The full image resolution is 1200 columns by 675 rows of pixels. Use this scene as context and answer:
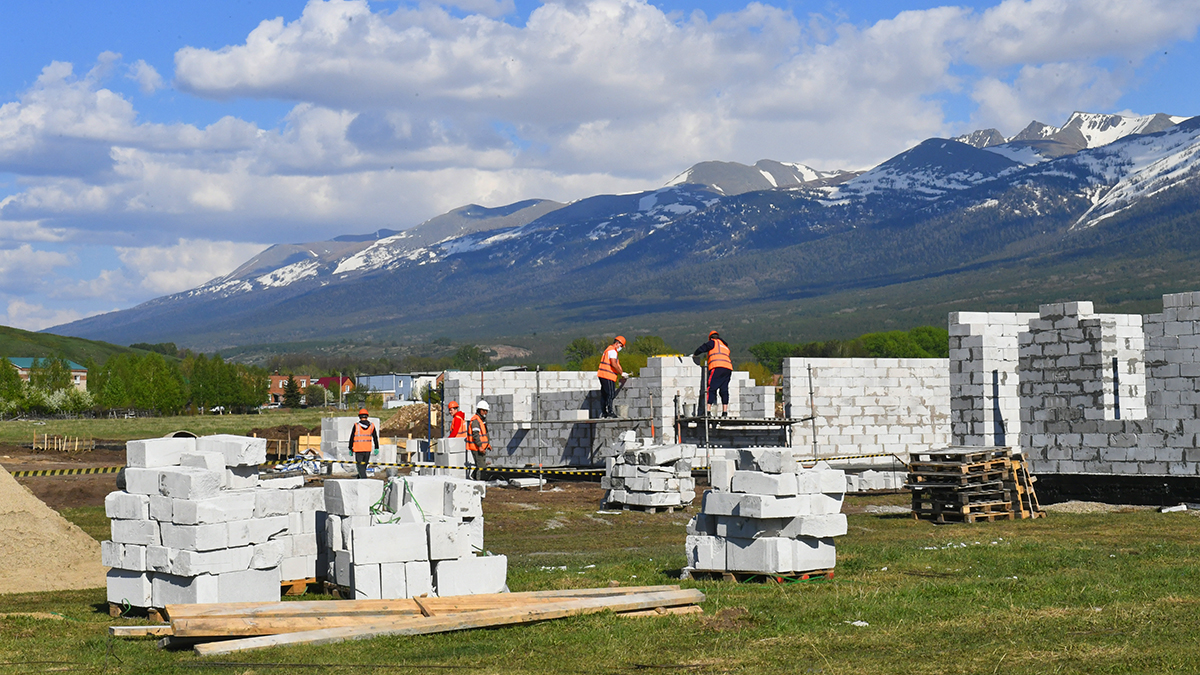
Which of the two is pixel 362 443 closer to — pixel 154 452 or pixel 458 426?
pixel 458 426

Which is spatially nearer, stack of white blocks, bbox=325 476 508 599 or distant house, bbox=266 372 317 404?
stack of white blocks, bbox=325 476 508 599

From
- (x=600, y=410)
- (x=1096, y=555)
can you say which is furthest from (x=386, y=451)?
(x=1096, y=555)

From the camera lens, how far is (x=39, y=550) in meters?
15.7

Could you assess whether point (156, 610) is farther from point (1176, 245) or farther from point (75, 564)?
point (1176, 245)

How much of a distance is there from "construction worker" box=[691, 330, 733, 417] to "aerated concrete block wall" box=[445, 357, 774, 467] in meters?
1.19

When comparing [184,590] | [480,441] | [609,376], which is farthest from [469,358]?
[184,590]

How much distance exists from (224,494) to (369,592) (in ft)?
5.10

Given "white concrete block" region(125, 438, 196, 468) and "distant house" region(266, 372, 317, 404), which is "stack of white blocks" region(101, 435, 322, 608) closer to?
"white concrete block" region(125, 438, 196, 468)

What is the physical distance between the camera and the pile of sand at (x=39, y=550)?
1481cm

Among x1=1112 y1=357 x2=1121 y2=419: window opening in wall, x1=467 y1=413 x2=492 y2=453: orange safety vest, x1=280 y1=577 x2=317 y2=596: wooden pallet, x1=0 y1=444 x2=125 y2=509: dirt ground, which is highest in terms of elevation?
x1=1112 y1=357 x2=1121 y2=419: window opening in wall

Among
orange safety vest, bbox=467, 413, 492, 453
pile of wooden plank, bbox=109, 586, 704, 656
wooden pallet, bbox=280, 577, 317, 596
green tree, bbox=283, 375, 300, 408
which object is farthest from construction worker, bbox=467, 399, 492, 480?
green tree, bbox=283, 375, 300, 408

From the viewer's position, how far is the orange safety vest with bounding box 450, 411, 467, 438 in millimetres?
27469

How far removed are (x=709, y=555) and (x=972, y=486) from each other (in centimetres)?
737

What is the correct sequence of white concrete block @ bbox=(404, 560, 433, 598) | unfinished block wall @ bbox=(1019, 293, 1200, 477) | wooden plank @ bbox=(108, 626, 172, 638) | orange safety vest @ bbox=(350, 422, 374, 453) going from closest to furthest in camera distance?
1. wooden plank @ bbox=(108, 626, 172, 638)
2. white concrete block @ bbox=(404, 560, 433, 598)
3. unfinished block wall @ bbox=(1019, 293, 1200, 477)
4. orange safety vest @ bbox=(350, 422, 374, 453)
